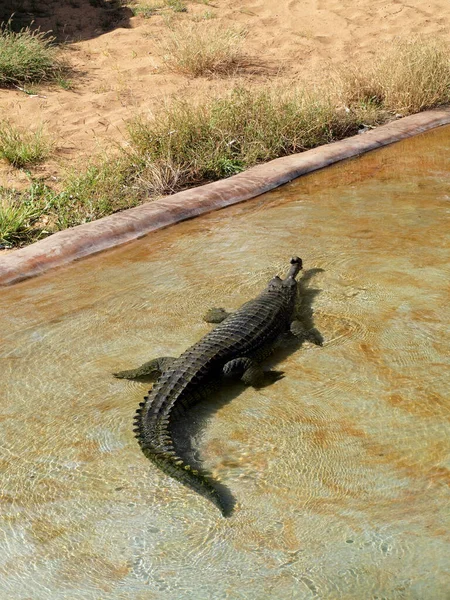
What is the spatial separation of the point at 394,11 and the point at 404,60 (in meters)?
5.58

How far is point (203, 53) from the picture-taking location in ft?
39.4

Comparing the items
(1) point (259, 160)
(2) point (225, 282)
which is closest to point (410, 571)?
(2) point (225, 282)

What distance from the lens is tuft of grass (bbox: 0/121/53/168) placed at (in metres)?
8.88

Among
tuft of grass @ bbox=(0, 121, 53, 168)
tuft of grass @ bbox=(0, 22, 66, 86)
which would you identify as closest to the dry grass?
tuft of grass @ bbox=(0, 121, 53, 168)

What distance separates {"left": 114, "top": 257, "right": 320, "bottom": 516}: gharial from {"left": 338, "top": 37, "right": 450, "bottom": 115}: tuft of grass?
19.3ft

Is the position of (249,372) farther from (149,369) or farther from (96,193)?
(96,193)

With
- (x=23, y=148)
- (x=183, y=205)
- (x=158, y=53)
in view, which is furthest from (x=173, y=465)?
(x=158, y=53)

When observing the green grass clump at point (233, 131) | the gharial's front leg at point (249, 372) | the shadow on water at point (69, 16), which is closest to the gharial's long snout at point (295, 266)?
the gharial's front leg at point (249, 372)

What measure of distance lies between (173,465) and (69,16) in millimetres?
12847

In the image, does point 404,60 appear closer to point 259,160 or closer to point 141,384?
point 259,160

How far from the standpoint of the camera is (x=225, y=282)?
627 centimetres

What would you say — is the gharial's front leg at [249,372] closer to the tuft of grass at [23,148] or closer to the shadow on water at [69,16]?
the tuft of grass at [23,148]

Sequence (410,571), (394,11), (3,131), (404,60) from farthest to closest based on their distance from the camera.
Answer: (394,11) < (404,60) < (3,131) < (410,571)

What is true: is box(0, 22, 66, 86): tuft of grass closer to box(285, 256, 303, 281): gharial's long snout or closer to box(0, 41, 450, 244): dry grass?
box(0, 41, 450, 244): dry grass
